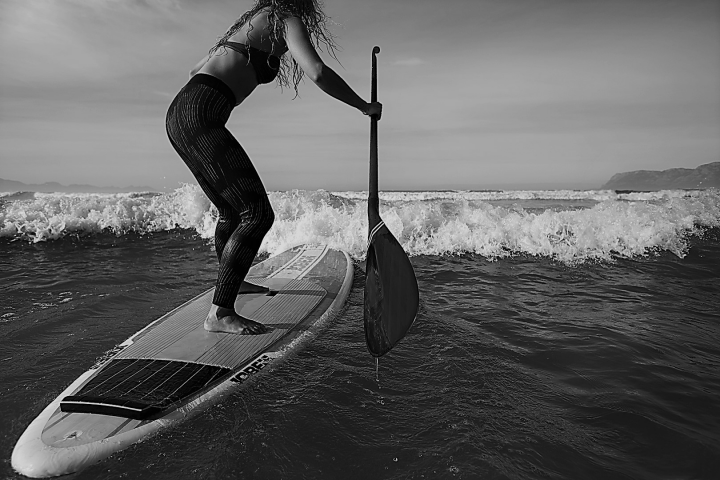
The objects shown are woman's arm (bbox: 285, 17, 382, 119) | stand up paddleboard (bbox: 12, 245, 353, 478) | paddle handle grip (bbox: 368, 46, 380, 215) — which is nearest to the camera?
stand up paddleboard (bbox: 12, 245, 353, 478)

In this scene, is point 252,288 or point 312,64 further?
point 252,288

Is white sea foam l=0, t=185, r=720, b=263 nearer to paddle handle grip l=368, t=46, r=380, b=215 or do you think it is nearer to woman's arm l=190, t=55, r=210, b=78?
paddle handle grip l=368, t=46, r=380, b=215

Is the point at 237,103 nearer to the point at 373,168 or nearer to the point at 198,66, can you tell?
the point at 198,66

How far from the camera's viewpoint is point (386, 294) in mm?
2590

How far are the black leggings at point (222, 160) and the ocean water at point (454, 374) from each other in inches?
28.9

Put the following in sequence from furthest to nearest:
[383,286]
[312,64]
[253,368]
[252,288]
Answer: [252,288]
[383,286]
[253,368]
[312,64]

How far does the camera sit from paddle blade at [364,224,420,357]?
2.45 meters

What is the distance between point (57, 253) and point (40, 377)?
556 centimetres

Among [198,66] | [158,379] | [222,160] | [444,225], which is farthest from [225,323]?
[444,225]

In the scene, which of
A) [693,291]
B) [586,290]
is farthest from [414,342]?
[693,291]

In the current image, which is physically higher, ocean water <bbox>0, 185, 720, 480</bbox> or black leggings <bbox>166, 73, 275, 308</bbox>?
black leggings <bbox>166, 73, 275, 308</bbox>

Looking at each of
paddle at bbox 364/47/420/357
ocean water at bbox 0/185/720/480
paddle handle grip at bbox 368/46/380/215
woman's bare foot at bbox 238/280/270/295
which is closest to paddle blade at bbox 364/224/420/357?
paddle at bbox 364/47/420/357

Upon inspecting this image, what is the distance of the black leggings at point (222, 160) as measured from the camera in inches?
99.3

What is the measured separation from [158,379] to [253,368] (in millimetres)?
501
